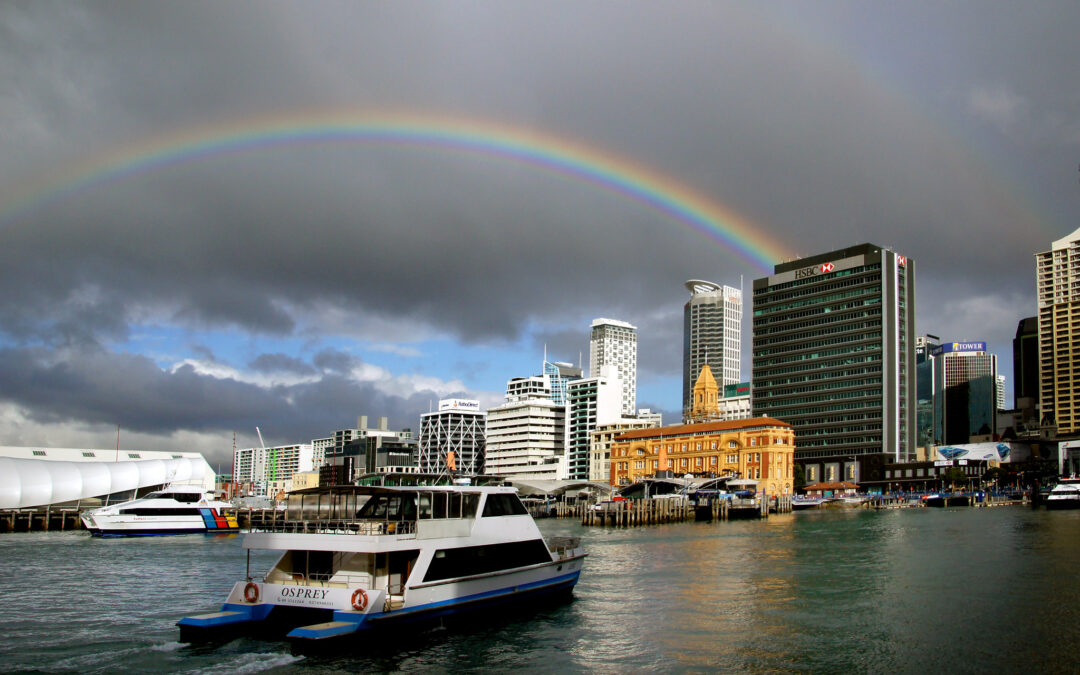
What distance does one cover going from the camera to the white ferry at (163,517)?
288 feet

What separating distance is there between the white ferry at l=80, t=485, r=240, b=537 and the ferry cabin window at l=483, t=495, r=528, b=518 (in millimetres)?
67612

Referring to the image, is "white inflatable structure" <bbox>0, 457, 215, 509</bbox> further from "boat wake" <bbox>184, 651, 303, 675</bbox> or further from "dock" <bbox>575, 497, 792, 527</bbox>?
"boat wake" <bbox>184, 651, 303, 675</bbox>

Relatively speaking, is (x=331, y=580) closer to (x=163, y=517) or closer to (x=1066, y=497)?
(x=163, y=517)

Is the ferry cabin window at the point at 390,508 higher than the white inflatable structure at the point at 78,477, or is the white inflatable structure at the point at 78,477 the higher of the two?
the ferry cabin window at the point at 390,508

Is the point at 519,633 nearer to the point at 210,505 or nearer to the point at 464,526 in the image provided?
the point at 464,526

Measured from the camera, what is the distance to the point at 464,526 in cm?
3234

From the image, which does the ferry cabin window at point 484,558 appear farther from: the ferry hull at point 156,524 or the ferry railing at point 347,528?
the ferry hull at point 156,524

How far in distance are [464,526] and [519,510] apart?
4.63 metres

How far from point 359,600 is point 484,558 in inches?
261

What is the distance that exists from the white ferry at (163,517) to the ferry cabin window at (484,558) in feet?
222

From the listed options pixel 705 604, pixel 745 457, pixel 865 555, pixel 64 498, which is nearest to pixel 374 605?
pixel 705 604

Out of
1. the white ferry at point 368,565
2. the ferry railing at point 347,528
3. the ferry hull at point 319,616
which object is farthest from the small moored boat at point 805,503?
the ferry railing at point 347,528

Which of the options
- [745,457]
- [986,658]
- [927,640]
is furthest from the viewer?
[745,457]

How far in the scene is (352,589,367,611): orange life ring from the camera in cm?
2764
